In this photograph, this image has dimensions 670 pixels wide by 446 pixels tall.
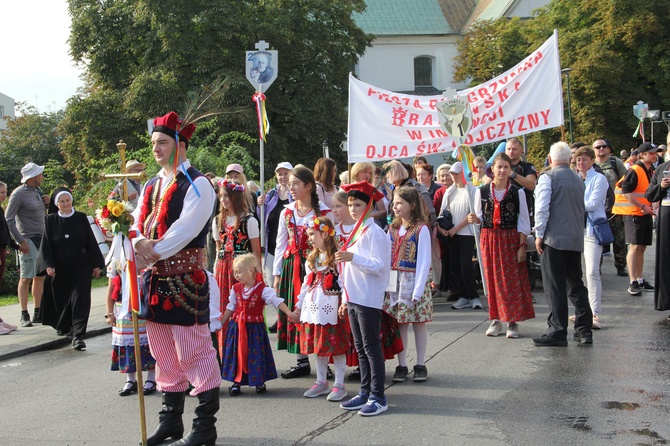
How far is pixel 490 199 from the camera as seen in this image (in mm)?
8516

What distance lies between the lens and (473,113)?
32.6ft

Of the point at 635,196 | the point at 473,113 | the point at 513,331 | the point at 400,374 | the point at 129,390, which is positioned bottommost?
the point at 129,390

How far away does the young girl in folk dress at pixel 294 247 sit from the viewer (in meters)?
7.08

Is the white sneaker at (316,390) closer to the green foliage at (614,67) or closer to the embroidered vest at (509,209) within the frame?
the embroidered vest at (509,209)

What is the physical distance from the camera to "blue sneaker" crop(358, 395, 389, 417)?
5.84 meters

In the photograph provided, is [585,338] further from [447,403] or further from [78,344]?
[78,344]

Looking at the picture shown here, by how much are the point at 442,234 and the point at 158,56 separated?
29.2 m

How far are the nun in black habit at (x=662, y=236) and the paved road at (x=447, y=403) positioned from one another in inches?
16.4

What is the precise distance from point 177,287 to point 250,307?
5.19ft

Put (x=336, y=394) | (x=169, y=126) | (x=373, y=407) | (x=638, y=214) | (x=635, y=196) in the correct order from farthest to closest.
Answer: (x=638, y=214) < (x=635, y=196) < (x=336, y=394) < (x=373, y=407) < (x=169, y=126)

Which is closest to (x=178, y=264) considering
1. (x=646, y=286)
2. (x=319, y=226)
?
(x=319, y=226)

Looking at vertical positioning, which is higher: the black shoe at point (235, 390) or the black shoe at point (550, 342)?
the black shoe at point (550, 342)

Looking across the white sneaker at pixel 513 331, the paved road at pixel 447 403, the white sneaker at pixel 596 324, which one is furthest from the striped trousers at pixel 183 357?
the white sneaker at pixel 596 324

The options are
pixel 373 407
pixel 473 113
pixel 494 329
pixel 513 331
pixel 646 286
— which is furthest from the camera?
pixel 646 286
